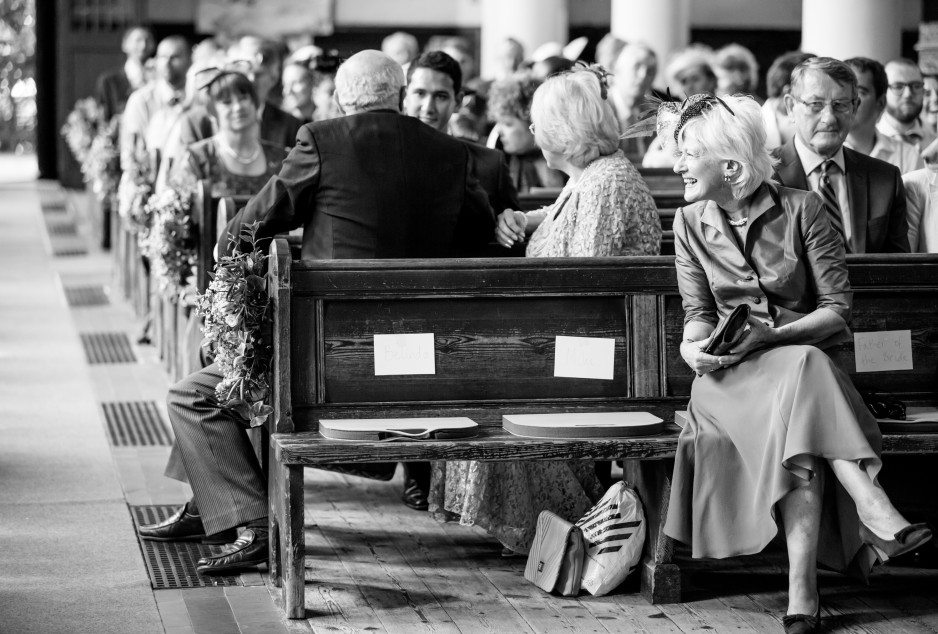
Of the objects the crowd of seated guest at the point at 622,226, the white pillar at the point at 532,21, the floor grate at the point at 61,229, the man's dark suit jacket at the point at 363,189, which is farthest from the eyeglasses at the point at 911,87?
the floor grate at the point at 61,229

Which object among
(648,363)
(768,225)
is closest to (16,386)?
(648,363)

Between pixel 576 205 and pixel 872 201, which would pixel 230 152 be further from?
pixel 872 201

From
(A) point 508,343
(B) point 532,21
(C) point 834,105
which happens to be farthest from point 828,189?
(B) point 532,21

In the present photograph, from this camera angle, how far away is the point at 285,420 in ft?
13.9

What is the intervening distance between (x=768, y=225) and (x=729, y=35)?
54.1 feet

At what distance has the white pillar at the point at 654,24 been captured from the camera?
13117 mm

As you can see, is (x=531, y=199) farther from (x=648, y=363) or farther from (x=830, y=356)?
(x=830, y=356)

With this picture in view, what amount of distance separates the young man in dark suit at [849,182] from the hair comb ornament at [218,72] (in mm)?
2768

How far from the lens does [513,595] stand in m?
4.39

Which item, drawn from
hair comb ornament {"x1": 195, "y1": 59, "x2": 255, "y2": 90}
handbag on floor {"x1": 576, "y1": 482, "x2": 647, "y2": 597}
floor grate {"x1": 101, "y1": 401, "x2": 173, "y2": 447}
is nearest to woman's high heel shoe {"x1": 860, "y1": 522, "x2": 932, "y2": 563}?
handbag on floor {"x1": 576, "y1": 482, "x2": 647, "y2": 597}

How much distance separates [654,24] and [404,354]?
9.40 metres

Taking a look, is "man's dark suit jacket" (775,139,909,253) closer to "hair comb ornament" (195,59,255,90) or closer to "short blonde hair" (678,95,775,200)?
"short blonde hair" (678,95,775,200)

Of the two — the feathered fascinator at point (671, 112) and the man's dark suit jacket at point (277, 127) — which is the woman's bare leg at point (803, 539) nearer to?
the feathered fascinator at point (671, 112)

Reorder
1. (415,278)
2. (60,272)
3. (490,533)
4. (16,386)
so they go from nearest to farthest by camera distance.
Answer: (415,278) < (490,533) < (16,386) < (60,272)
